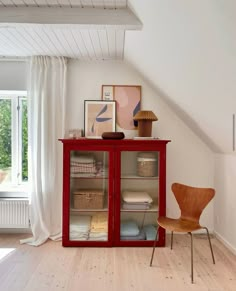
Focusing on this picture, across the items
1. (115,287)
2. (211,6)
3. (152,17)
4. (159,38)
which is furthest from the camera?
(115,287)

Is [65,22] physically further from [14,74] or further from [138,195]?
[138,195]

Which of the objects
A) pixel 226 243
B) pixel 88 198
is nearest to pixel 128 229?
pixel 88 198

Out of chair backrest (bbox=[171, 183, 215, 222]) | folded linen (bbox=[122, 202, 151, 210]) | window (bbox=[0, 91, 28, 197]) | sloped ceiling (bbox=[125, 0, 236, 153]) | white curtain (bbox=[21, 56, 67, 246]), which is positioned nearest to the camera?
sloped ceiling (bbox=[125, 0, 236, 153])

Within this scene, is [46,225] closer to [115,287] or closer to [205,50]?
[115,287]

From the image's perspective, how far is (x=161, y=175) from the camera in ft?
10.5

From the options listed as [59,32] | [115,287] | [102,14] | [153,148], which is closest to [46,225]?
[115,287]

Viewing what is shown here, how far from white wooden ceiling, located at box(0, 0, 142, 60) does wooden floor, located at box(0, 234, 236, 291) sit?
2.22 meters

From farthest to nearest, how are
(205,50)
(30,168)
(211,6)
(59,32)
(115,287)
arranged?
(30,168) → (59,32) → (115,287) → (205,50) → (211,6)

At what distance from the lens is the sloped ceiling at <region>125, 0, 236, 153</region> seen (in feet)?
4.88

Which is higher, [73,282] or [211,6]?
[211,6]

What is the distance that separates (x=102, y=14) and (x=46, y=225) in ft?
8.08

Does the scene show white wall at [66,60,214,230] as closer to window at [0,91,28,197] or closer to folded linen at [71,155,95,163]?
folded linen at [71,155,95,163]

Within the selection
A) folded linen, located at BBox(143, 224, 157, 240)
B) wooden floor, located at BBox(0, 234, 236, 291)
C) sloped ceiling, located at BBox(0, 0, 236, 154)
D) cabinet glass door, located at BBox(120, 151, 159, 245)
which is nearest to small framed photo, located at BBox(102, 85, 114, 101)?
sloped ceiling, located at BBox(0, 0, 236, 154)

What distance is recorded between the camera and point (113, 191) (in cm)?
317
